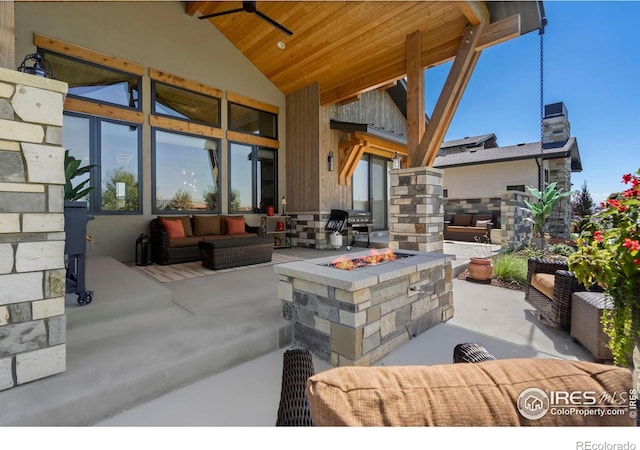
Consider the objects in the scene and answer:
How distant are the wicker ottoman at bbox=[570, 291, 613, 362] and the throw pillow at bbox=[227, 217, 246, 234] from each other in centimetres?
564

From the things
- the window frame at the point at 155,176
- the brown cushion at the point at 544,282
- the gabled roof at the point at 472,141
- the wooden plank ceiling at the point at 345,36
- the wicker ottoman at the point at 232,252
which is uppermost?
the gabled roof at the point at 472,141

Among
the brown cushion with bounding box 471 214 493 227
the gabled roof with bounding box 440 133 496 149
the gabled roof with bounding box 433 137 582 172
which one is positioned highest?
the gabled roof with bounding box 440 133 496 149

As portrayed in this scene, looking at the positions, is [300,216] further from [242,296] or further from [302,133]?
[242,296]

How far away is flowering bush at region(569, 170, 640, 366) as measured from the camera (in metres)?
1.25

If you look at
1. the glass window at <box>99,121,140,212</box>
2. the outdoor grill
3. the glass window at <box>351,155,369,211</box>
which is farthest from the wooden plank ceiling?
the glass window at <box>99,121,140,212</box>

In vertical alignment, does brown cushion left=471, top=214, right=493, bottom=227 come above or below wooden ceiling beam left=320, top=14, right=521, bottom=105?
below

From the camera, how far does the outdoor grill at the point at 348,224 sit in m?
7.34

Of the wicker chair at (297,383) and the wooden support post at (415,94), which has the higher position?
the wooden support post at (415,94)

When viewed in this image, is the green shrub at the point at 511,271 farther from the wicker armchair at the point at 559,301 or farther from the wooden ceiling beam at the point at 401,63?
the wooden ceiling beam at the point at 401,63

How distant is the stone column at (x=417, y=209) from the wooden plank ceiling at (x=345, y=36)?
2.24m

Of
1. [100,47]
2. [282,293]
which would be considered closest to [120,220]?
[100,47]

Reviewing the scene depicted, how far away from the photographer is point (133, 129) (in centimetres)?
562

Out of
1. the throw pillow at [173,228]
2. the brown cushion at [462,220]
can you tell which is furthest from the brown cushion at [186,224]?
the brown cushion at [462,220]

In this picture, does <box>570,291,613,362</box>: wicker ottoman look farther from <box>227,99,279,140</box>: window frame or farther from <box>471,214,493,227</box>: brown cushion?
<box>471,214,493,227</box>: brown cushion
